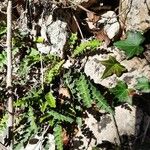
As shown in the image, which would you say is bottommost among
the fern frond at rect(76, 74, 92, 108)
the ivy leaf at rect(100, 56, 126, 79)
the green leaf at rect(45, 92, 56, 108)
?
the green leaf at rect(45, 92, 56, 108)

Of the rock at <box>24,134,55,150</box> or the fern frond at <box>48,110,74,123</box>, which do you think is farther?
the rock at <box>24,134,55,150</box>

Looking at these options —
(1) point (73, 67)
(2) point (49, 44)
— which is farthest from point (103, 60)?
(2) point (49, 44)

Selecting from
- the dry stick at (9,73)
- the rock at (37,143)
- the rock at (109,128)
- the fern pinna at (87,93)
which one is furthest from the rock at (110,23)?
the rock at (37,143)

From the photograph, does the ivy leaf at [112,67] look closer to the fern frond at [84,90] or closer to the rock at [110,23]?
the fern frond at [84,90]

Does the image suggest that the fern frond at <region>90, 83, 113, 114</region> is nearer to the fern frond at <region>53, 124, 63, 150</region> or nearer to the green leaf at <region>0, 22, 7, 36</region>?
the fern frond at <region>53, 124, 63, 150</region>

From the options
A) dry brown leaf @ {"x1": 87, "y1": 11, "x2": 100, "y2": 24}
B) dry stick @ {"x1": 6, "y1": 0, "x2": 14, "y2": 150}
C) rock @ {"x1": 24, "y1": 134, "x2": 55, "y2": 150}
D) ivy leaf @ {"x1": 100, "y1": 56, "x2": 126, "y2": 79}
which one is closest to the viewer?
dry stick @ {"x1": 6, "y1": 0, "x2": 14, "y2": 150}

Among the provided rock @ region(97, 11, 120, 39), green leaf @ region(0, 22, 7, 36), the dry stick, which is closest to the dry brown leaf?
rock @ region(97, 11, 120, 39)

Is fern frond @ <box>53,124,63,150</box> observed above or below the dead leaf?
below
